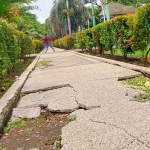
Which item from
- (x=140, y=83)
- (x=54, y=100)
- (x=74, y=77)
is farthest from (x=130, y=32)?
(x=54, y=100)

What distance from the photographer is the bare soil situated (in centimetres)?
255

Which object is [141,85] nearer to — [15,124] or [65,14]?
[15,124]

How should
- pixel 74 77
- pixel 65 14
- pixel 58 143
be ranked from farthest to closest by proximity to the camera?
pixel 65 14, pixel 74 77, pixel 58 143

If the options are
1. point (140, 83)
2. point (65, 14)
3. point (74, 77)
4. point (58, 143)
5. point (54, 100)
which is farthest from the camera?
point (65, 14)

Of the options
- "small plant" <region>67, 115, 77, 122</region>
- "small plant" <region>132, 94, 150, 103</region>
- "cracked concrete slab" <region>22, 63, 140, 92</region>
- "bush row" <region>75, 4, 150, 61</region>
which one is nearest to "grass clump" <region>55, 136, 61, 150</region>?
"small plant" <region>67, 115, 77, 122</region>

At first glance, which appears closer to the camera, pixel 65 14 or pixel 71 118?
pixel 71 118

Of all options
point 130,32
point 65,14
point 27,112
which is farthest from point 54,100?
point 65,14

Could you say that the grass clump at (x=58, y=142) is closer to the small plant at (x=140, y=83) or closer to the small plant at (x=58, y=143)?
the small plant at (x=58, y=143)

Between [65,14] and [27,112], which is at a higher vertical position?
[65,14]

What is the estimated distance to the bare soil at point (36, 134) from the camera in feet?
8.38

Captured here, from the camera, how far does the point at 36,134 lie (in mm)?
2818

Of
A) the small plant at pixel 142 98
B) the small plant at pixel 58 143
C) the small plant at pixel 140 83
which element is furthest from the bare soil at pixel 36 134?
the small plant at pixel 140 83

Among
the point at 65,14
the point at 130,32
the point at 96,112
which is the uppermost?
the point at 65,14

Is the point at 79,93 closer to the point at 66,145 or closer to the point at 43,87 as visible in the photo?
the point at 43,87
